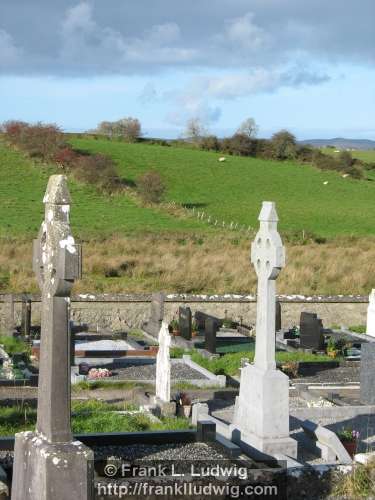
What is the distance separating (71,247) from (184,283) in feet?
87.1

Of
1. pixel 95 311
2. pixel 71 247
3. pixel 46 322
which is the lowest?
pixel 95 311

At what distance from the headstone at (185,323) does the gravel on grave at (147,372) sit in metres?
3.63

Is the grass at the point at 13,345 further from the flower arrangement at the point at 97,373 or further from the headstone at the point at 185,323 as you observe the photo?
the headstone at the point at 185,323

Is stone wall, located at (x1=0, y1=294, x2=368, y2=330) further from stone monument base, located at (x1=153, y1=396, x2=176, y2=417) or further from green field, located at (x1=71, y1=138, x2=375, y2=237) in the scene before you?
green field, located at (x1=71, y1=138, x2=375, y2=237)

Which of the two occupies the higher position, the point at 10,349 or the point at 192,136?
the point at 192,136

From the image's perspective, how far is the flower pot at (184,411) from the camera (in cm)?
1638

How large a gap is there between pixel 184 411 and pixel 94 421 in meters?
2.08

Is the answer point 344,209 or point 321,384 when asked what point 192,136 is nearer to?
point 344,209

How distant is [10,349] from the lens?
23578mm

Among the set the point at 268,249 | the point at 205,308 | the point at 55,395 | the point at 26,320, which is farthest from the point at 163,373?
the point at 205,308

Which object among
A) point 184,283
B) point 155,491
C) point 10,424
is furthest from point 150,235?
point 155,491

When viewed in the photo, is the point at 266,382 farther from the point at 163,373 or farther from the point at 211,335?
the point at 211,335

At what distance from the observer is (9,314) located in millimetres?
27453

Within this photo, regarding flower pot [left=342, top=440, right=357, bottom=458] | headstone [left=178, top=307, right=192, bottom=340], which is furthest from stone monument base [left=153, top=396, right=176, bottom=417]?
headstone [left=178, top=307, right=192, bottom=340]
